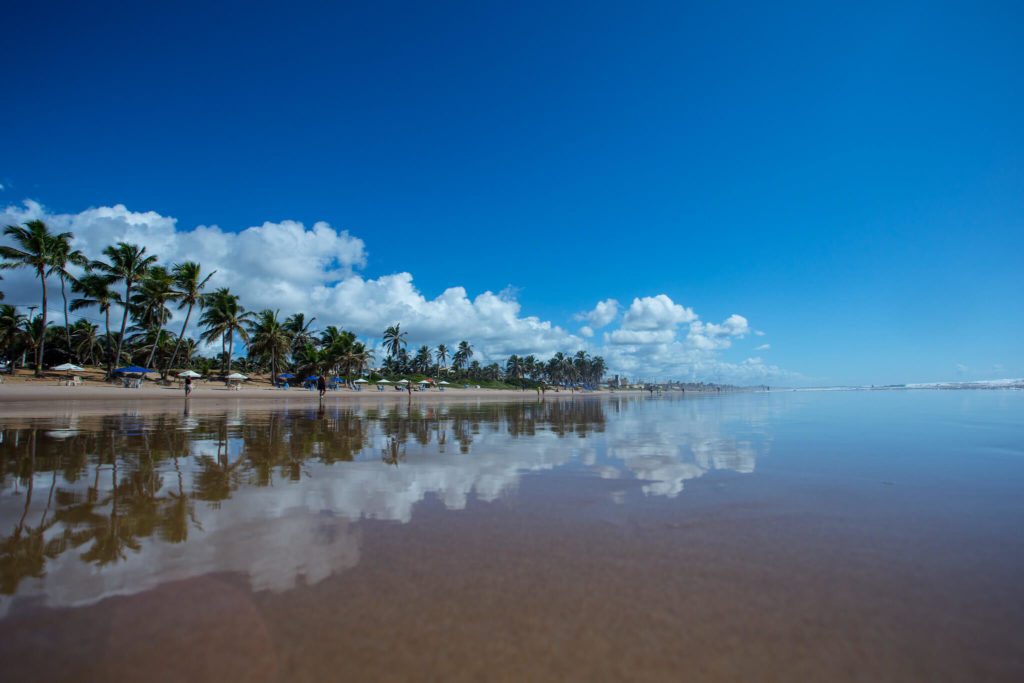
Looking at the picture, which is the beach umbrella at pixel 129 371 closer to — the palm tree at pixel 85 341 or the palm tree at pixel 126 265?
the palm tree at pixel 126 265

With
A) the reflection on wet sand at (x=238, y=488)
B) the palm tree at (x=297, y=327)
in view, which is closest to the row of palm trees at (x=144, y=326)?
the palm tree at (x=297, y=327)

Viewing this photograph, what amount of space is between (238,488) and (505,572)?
4.62m

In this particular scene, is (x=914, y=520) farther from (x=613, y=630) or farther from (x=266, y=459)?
(x=266, y=459)

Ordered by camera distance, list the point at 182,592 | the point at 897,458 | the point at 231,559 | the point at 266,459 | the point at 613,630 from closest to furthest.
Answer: the point at 613,630 < the point at 182,592 < the point at 231,559 < the point at 266,459 < the point at 897,458

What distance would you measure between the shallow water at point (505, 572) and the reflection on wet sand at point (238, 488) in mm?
44

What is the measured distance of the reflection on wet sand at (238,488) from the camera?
3.81m

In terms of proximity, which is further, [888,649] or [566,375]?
[566,375]

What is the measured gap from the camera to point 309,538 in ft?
14.8

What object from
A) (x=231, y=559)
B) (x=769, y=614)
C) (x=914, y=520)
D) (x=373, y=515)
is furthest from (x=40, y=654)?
(x=914, y=520)

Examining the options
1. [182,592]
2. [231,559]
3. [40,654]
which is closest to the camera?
[40,654]

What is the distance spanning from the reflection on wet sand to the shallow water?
0.14ft

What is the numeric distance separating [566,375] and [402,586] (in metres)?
179

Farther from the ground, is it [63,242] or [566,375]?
[63,242]

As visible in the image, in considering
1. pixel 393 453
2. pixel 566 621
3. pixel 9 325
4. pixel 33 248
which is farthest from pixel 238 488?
pixel 9 325
